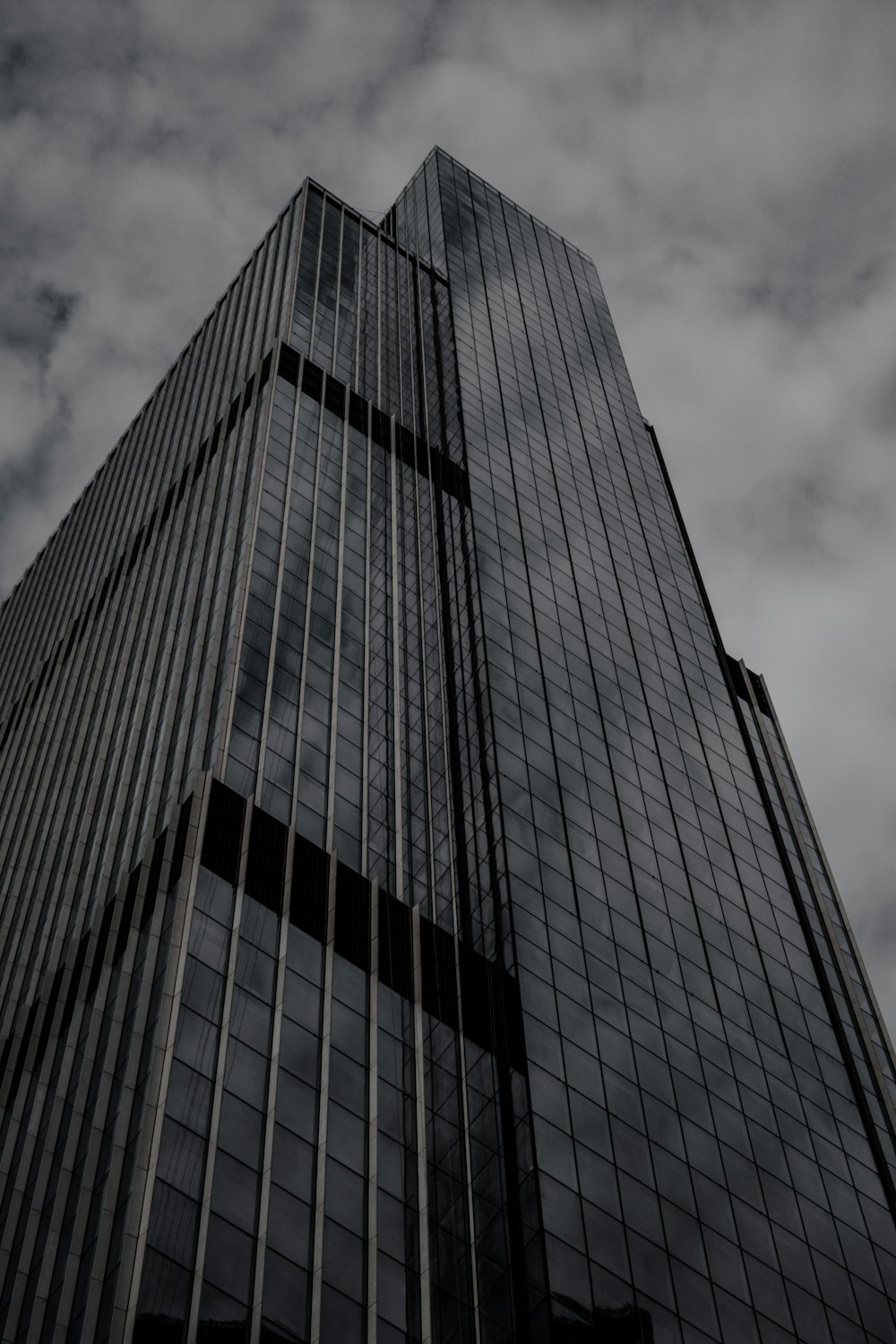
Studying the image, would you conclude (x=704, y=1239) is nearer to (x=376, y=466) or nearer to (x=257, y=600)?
(x=257, y=600)

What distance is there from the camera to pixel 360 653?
65.7 metres

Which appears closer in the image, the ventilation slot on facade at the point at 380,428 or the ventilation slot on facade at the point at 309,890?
the ventilation slot on facade at the point at 309,890

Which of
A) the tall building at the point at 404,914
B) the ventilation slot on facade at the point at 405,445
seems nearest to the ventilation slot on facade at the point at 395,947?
the tall building at the point at 404,914

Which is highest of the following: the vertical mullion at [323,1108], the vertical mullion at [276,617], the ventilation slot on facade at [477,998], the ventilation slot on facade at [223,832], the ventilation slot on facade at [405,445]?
the ventilation slot on facade at [405,445]

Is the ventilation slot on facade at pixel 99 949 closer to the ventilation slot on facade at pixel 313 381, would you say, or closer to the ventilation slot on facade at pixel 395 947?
the ventilation slot on facade at pixel 395 947

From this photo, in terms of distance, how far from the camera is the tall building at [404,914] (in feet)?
135

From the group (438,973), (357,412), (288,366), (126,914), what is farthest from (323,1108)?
(288,366)

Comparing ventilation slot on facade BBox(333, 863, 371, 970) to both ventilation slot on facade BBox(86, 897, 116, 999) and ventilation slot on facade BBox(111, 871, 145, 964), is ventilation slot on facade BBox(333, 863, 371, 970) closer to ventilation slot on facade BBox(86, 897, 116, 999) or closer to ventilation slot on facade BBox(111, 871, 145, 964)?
ventilation slot on facade BBox(111, 871, 145, 964)

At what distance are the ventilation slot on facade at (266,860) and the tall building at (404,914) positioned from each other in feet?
0.58

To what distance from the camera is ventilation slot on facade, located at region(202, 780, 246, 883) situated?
4919cm

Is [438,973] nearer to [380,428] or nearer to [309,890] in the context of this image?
[309,890]

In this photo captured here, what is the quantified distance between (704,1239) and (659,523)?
60615mm

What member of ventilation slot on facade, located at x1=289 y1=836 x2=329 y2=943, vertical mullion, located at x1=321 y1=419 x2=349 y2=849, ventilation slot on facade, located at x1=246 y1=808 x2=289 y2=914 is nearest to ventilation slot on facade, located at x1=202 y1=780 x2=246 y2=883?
ventilation slot on facade, located at x1=246 y1=808 x2=289 y2=914

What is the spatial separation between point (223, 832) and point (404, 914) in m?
8.17
